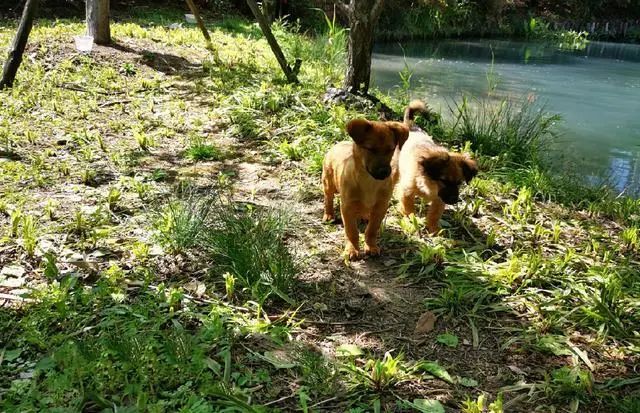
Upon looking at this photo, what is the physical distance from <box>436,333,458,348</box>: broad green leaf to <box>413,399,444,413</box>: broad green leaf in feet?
1.86

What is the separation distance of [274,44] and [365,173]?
4.97 m

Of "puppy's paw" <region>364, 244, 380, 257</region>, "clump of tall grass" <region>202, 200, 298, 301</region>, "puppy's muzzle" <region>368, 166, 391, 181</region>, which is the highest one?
"puppy's muzzle" <region>368, 166, 391, 181</region>

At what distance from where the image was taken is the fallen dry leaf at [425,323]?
3289 millimetres

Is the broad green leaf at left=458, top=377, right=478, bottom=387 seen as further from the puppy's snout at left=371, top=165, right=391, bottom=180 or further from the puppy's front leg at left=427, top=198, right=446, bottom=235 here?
the puppy's front leg at left=427, top=198, right=446, bottom=235

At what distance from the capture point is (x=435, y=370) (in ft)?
9.46

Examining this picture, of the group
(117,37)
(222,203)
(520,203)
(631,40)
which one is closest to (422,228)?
(520,203)

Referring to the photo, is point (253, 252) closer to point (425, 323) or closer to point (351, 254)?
point (351, 254)

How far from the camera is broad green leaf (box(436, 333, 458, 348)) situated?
317 cm

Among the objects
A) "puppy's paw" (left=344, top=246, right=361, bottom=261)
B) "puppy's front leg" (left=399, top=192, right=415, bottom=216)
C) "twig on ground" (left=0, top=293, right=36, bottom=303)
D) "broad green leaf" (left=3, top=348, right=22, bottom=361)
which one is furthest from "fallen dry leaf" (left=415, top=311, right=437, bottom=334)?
"twig on ground" (left=0, top=293, right=36, bottom=303)

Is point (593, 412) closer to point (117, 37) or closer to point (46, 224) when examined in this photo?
point (46, 224)

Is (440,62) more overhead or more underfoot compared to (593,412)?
more overhead

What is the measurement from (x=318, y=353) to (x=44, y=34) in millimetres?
9719

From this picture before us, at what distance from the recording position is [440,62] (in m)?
17.0

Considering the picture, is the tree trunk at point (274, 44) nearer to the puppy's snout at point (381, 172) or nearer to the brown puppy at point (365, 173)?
the brown puppy at point (365, 173)
